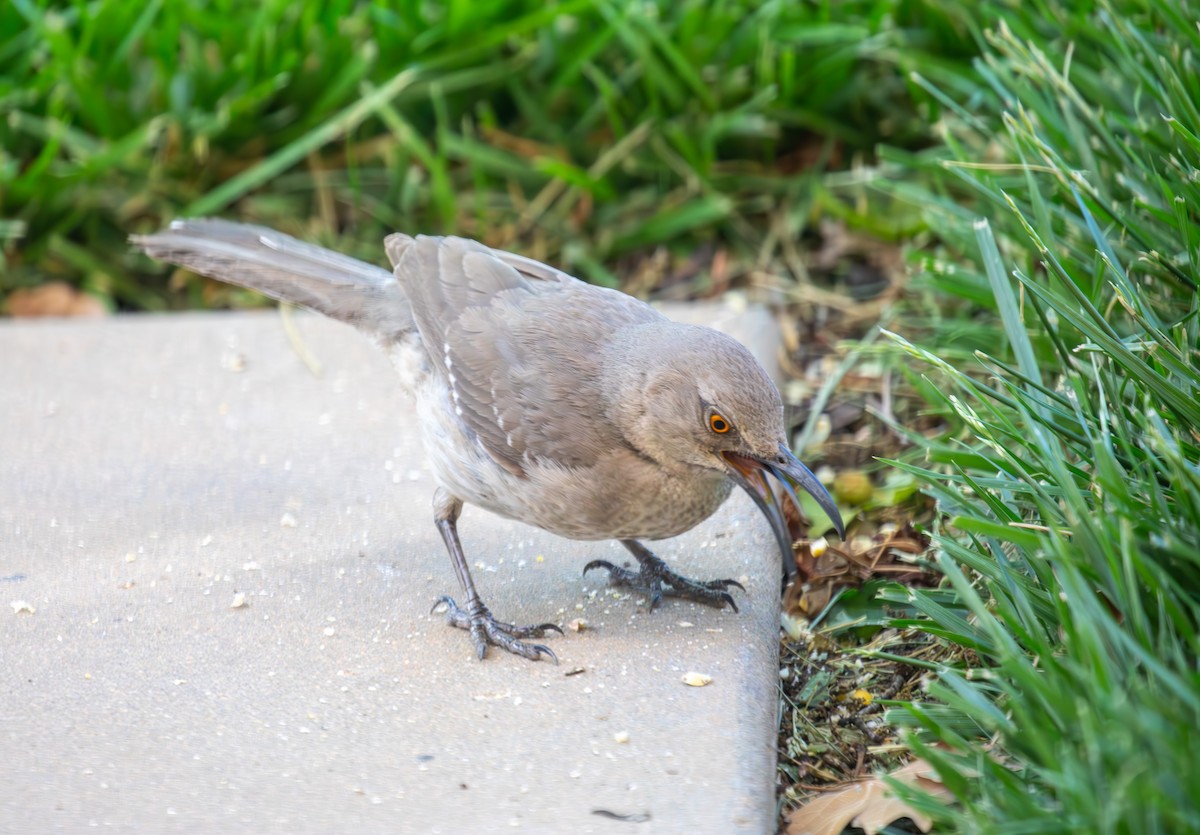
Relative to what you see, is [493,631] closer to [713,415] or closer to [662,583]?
[662,583]

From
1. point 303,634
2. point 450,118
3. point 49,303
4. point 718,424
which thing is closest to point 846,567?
point 718,424

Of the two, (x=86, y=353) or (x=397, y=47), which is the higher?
(x=397, y=47)

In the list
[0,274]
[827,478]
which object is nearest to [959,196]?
[827,478]

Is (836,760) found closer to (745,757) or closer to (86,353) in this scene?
(745,757)

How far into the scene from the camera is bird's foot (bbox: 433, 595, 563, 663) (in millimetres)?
3557

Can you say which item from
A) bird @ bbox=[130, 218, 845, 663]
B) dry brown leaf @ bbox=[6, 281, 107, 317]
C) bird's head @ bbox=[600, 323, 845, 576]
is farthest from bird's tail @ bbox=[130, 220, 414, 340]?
dry brown leaf @ bbox=[6, 281, 107, 317]

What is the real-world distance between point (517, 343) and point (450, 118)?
8.89 ft

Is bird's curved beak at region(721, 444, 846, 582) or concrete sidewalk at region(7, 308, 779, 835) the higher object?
bird's curved beak at region(721, 444, 846, 582)

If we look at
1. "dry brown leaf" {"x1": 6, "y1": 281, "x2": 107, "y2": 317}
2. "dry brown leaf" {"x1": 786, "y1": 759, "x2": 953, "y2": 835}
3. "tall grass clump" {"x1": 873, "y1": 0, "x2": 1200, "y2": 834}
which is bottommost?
"dry brown leaf" {"x1": 6, "y1": 281, "x2": 107, "y2": 317}

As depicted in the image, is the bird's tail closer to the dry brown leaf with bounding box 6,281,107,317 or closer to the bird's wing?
the bird's wing

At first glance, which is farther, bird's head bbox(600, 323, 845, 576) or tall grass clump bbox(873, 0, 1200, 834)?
bird's head bbox(600, 323, 845, 576)

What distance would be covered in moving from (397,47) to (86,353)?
1954 mm

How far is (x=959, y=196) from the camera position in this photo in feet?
18.5

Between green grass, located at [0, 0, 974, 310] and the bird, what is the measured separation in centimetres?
179
